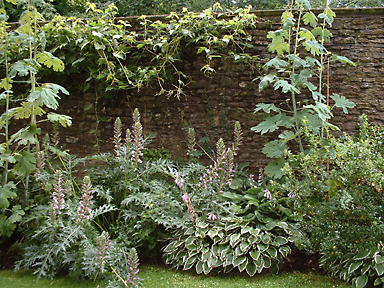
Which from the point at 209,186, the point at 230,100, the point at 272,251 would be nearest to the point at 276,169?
the point at 209,186

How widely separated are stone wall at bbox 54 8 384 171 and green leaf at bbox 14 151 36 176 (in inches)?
61.8

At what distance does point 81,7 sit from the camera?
24.1 ft

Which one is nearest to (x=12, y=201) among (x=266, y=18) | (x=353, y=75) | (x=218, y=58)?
(x=218, y=58)

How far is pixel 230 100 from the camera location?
14.9ft

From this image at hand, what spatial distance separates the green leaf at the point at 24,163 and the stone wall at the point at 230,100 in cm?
157

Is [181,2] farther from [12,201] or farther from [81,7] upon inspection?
[12,201]

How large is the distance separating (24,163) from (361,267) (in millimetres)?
3343

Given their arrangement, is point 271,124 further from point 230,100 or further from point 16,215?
point 16,215

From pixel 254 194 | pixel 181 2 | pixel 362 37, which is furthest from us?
pixel 181 2

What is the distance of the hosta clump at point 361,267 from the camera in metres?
2.43

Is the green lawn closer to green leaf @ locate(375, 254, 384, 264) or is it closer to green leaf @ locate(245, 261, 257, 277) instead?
green leaf @ locate(245, 261, 257, 277)

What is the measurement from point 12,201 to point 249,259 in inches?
104

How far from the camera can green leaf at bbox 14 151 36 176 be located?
121 inches

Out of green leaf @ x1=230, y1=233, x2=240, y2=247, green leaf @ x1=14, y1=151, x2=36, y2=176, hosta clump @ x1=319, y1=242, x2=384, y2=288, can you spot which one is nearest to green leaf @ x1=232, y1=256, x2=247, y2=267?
green leaf @ x1=230, y1=233, x2=240, y2=247
